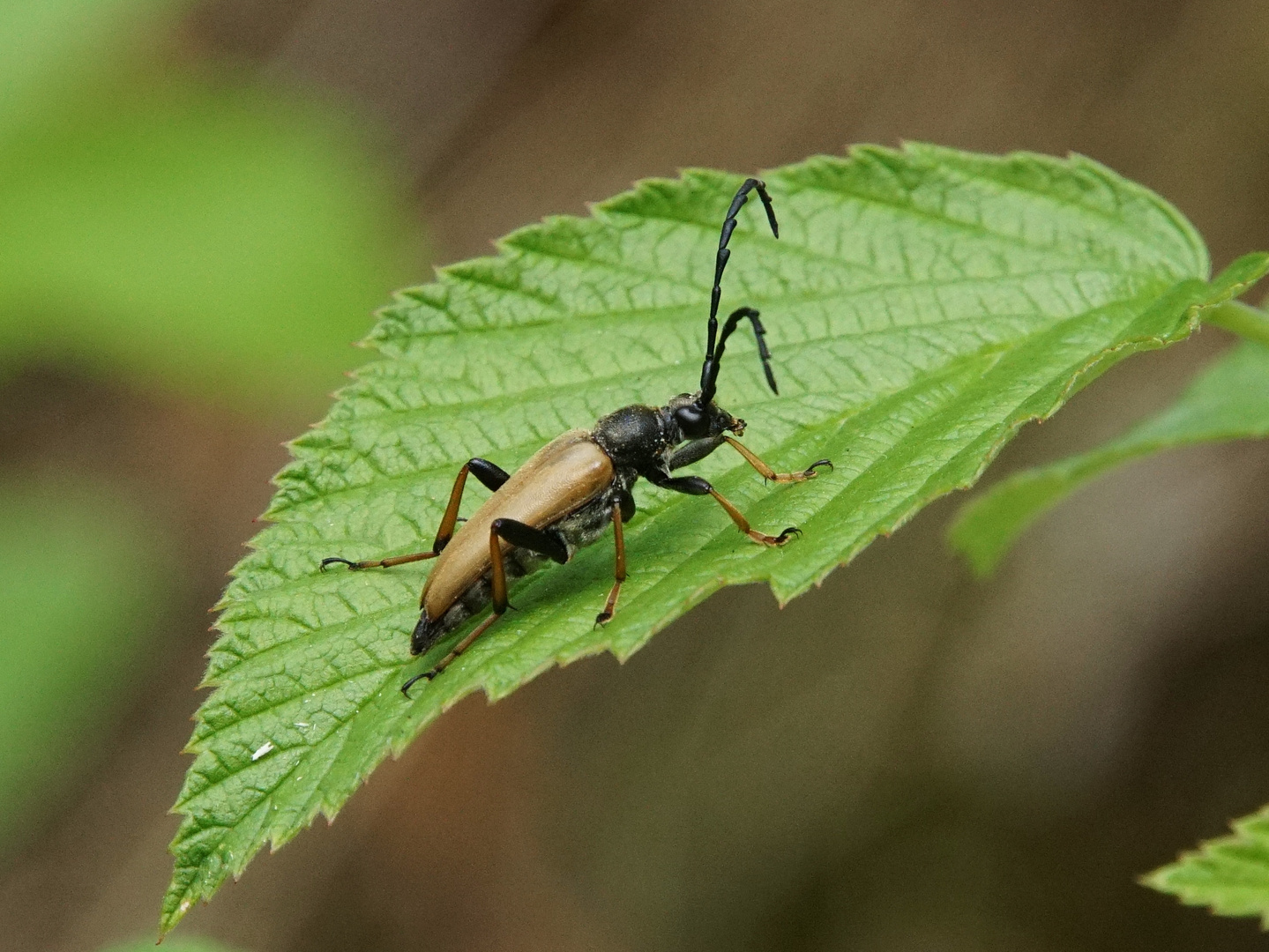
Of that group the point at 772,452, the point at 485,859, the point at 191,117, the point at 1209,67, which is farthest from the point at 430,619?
the point at 1209,67

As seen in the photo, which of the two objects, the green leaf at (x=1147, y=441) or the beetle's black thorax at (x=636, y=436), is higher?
the beetle's black thorax at (x=636, y=436)

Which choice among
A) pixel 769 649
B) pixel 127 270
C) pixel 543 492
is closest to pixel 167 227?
pixel 127 270

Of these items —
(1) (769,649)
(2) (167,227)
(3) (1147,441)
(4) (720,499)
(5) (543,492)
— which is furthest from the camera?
(1) (769,649)

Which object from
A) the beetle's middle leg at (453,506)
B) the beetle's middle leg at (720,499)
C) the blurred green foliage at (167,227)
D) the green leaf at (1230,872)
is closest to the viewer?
the green leaf at (1230,872)

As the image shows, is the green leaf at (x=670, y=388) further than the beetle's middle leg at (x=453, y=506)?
Answer: No

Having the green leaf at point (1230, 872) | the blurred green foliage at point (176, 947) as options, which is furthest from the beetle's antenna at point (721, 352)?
the blurred green foliage at point (176, 947)

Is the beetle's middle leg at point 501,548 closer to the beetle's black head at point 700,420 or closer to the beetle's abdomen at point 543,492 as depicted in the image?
the beetle's abdomen at point 543,492

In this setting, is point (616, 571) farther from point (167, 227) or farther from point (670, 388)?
point (167, 227)

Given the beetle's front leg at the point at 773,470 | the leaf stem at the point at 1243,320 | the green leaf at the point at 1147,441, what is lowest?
the green leaf at the point at 1147,441
